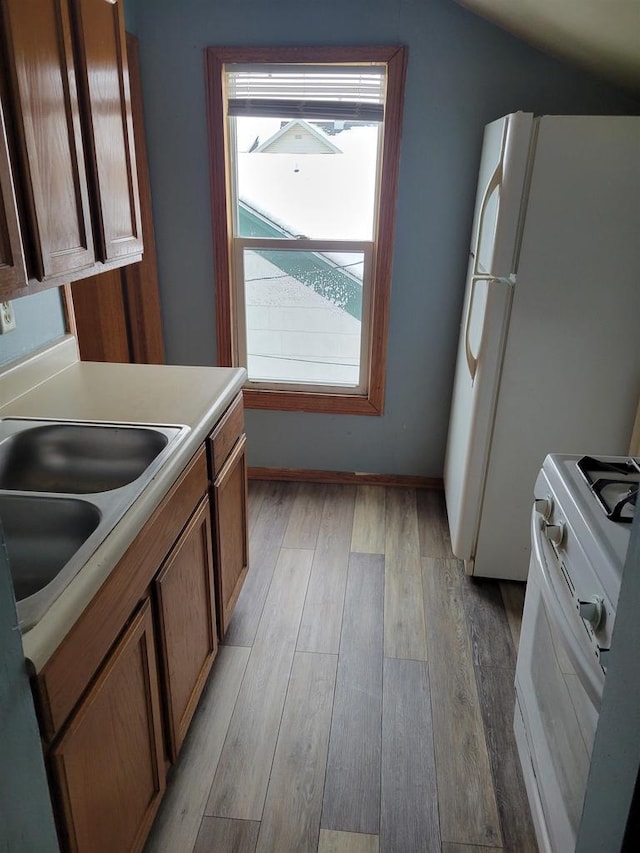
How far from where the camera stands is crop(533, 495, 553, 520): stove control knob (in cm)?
143

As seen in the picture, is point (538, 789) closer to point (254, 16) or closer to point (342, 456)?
Result: point (342, 456)

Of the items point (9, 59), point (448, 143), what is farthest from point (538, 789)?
point (448, 143)

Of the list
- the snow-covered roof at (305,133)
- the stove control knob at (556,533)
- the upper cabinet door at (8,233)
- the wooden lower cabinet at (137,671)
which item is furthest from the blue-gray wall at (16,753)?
the snow-covered roof at (305,133)

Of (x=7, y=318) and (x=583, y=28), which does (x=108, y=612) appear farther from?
(x=583, y=28)

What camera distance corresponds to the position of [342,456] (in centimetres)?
335

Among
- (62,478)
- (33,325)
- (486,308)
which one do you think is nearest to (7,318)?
(33,325)

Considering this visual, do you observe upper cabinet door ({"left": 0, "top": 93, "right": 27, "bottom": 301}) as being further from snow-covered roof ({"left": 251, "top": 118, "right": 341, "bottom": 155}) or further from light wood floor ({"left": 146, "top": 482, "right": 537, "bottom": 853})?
snow-covered roof ({"left": 251, "top": 118, "right": 341, "bottom": 155})

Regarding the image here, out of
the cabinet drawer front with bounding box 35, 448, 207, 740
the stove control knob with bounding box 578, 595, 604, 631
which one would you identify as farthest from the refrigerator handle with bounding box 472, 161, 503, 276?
the stove control knob with bounding box 578, 595, 604, 631

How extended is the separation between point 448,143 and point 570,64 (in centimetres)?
55

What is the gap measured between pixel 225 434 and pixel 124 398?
32 centimetres

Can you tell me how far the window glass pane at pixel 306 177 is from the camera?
9.34 ft

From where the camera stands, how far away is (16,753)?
697 millimetres

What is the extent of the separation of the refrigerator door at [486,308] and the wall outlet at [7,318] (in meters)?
1.55

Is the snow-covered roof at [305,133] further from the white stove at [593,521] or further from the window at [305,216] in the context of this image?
the white stove at [593,521]
